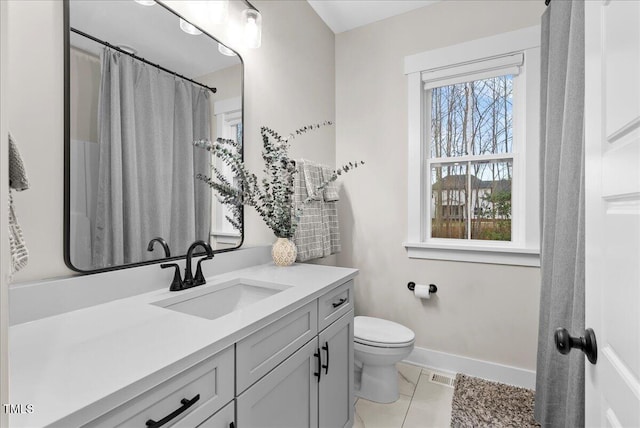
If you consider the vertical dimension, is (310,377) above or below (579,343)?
below

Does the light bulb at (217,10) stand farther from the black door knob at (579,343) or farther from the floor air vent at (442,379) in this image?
the floor air vent at (442,379)

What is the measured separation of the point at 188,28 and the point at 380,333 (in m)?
1.95

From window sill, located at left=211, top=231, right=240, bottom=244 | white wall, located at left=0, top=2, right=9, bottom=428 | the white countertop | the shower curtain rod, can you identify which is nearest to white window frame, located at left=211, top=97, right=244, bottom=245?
window sill, located at left=211, top=231, right=240, bottom=244

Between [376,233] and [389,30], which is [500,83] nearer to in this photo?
[389,30]

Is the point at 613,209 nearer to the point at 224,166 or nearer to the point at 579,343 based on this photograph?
the point at 579,343

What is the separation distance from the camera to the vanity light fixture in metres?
1.38

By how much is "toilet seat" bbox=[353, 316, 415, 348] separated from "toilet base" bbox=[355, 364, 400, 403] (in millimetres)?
200

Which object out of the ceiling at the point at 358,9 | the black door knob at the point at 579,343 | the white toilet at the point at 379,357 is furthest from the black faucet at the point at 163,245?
the ceiling at the point at 358,9

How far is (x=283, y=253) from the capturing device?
1.69m

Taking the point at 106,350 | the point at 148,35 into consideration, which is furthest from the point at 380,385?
the point at 148,35

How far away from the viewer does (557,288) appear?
1378 millimetres

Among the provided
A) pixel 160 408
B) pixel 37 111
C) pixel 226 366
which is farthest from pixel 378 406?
pixel 37 111

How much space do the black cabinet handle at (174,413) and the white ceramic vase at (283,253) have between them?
983 mm

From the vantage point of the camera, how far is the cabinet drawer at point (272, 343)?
86 centimetres
